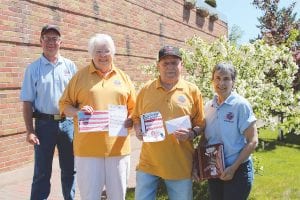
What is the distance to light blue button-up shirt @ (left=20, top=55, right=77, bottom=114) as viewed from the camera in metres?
4.96

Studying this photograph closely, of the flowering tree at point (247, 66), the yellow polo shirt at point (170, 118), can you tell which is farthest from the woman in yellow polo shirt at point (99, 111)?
the flowering tree at point (247, 66)

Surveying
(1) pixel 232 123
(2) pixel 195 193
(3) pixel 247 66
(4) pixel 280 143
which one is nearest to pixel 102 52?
(1) pixel 232 123

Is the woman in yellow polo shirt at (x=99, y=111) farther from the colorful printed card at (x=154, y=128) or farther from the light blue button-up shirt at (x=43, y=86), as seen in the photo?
the light blue button-up shirt at (x=43, y=86)

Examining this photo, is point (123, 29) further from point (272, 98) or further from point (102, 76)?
point (102, 76)

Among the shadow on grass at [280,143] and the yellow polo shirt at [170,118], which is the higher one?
the yellow polo shirt at [170,118]

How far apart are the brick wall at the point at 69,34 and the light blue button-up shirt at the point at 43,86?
326 cm

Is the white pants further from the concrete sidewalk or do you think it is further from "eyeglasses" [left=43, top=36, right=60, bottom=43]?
the concrete sidewalk

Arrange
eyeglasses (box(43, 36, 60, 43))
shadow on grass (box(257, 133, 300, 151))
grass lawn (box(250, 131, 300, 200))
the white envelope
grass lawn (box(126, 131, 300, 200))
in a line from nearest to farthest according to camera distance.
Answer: the white envelope < eyeglasses (box(43, 36, 60, 43)) < grass lawn (box(126, 131, 300, 200)) < grass lawn (box(250, 131, 300, 200)) < shadow on grass (box(257, 133, 300, 151))

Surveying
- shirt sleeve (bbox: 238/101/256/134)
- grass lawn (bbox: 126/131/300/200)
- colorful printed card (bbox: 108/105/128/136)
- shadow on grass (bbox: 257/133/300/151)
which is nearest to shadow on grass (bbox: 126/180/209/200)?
grass lawn (bbox: 126/131/300/200)

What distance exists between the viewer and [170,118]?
13.4 feet

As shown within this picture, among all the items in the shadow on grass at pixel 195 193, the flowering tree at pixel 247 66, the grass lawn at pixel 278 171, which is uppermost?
the flowering tree at pixel 247 66

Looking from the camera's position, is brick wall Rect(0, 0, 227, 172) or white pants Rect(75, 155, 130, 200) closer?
white pants Rect(75, 155, 130, 200)

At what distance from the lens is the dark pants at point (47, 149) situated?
5000 millimetres

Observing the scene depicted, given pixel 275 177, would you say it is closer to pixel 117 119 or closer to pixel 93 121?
pixel 117 119
